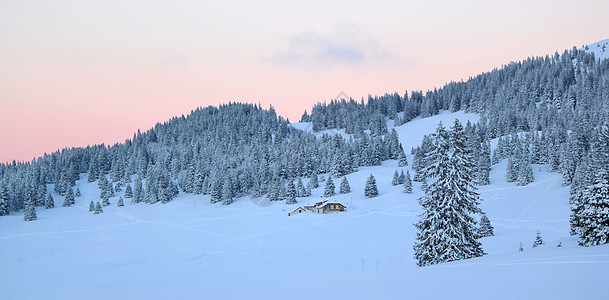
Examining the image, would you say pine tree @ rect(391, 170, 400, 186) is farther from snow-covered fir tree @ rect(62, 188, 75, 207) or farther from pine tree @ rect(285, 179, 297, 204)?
snow-covered fir tree @ rect(62, 188, 75, 207)

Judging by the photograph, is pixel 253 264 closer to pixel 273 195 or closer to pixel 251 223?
pixel 251 223

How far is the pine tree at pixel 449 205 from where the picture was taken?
21219 millimetres

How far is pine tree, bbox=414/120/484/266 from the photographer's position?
835 inches

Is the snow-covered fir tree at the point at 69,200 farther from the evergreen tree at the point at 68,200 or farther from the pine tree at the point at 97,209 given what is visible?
the pine tree at the point at 97,209

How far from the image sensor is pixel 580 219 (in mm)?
20672

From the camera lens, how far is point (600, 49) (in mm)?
189500

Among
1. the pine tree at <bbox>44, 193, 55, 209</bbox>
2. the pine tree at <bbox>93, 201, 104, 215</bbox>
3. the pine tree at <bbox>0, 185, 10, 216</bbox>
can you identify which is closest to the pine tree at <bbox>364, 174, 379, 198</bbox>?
the pine tree at <bbox>93, 201, 104, 215</bbox>

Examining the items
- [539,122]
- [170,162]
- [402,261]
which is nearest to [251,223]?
[402,261]

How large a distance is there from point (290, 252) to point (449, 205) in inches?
971

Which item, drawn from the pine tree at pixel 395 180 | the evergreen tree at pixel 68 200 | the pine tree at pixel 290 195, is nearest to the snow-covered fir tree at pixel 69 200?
the evergreen tree at pixel 68 200

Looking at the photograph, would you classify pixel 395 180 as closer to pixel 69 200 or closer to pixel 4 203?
pixel 69 200

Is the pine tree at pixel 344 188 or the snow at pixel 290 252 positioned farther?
the pine tree at pixel 344 188

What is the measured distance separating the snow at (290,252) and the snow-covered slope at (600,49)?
13422 cm

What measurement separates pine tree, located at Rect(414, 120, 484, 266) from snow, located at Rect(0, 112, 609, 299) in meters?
3.20
